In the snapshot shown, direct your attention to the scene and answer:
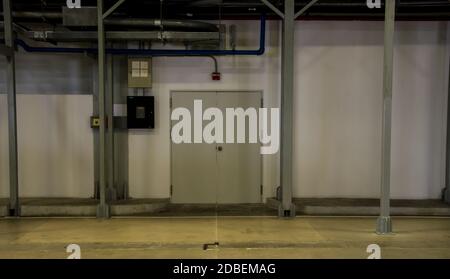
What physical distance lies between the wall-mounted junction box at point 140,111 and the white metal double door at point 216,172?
410 millimetres

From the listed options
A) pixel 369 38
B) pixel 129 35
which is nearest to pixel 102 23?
pixel 129 35

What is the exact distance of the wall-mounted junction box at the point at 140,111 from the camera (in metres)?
5.76

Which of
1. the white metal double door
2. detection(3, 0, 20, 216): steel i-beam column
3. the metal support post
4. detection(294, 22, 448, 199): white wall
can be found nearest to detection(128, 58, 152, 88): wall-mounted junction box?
the metal support post

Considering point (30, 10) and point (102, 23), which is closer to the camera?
point (102, 23)

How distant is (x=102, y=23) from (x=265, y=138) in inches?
115

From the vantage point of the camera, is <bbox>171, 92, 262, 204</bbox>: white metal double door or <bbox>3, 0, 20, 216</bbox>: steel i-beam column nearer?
Result: <bbox>3, 0, 20, 216</bbox>: steel i-beam column

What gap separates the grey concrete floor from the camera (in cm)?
358

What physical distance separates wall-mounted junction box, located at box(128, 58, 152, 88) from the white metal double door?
80cm

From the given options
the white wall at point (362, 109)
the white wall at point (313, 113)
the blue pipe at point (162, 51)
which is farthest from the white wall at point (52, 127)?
the white wall at point (362, 109)

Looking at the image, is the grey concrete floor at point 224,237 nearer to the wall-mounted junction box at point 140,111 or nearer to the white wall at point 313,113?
the white wall at point 313,113

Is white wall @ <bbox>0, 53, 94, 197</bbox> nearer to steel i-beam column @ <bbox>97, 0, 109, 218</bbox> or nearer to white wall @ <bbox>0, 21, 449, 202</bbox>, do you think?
white wall @ <bbox>0, 21, 449, 202</bbox>

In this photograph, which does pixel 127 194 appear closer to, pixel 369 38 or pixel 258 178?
pixel 258 178

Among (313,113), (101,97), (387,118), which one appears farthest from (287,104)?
(101,97)

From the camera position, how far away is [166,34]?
5.20 m
